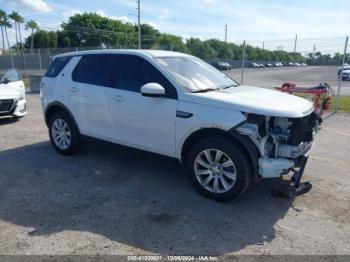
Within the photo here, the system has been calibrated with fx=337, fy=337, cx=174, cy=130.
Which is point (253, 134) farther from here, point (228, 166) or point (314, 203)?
point (314, 203)

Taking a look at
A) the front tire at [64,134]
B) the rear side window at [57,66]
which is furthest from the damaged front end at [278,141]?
the rear side window at [57,66]

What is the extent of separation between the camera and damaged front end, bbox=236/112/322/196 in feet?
12.7

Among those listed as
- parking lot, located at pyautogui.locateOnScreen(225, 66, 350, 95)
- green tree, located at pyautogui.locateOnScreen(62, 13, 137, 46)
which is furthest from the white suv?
green tree, located at pyautogui.locateOnScreen(62, 13, 137, 46)

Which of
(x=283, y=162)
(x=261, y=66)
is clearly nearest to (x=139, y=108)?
(x=283, y=162)

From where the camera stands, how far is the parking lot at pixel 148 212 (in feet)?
10.9

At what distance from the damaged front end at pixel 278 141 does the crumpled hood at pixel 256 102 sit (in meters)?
0.14

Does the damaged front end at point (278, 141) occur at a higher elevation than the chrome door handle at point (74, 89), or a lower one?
lower

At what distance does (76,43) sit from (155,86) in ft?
257

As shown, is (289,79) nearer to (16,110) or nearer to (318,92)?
(318,92)

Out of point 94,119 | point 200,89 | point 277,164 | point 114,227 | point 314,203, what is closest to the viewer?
point 114,227

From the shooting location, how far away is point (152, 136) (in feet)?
15.4

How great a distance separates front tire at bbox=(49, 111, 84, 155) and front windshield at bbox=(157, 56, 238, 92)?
6.76ft

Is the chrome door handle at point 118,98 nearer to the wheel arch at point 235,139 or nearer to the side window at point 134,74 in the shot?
the side window at point 134,74

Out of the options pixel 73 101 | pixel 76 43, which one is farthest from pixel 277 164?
pixel 76 43
